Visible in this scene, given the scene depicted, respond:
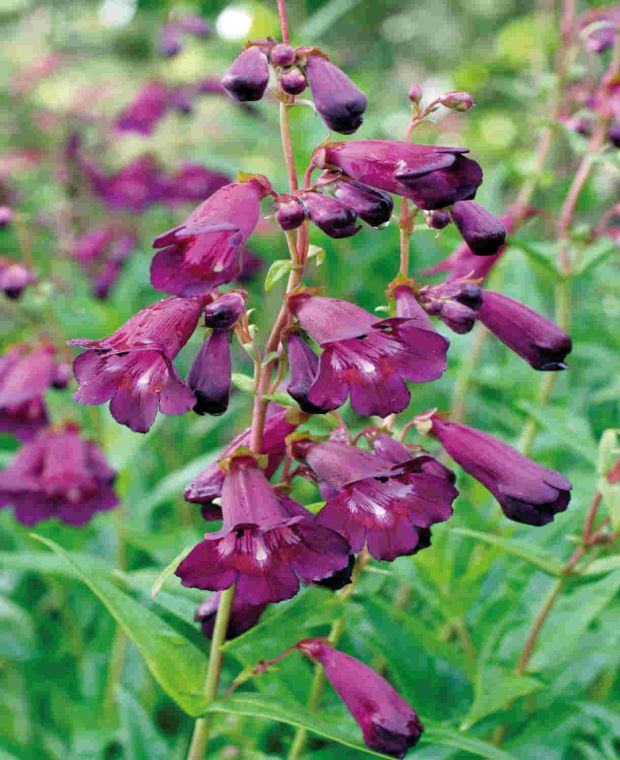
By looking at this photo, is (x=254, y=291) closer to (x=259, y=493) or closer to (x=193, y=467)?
(x=193, y=467)

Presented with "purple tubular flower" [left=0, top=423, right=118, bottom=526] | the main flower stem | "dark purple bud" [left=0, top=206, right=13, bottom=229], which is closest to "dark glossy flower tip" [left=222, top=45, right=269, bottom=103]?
the main flower stem

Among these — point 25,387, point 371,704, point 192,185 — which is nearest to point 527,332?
point 371,704

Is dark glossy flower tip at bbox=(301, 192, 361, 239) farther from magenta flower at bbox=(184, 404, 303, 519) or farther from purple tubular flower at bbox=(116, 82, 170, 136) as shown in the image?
purple tubular flower at bbox=(116, 82, 170, 136)

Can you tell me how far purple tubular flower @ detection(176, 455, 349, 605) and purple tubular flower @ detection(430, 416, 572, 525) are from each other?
0.33 m

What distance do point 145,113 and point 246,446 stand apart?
310 centimetres

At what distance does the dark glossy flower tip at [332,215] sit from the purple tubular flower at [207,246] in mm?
91

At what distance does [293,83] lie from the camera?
53.9 inches

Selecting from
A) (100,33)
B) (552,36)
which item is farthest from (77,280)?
(100,33)

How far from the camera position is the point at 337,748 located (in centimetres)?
187

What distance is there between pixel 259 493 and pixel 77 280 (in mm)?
3592

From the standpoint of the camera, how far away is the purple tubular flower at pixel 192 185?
3.87m

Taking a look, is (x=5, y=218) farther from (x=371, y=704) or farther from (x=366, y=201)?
(x=371, y=704)

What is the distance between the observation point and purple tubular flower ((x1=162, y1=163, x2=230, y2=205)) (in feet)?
12.7

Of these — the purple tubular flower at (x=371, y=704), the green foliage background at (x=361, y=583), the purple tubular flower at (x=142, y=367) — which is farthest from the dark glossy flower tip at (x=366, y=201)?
the purple tubular flower at (x=371, y=704)
